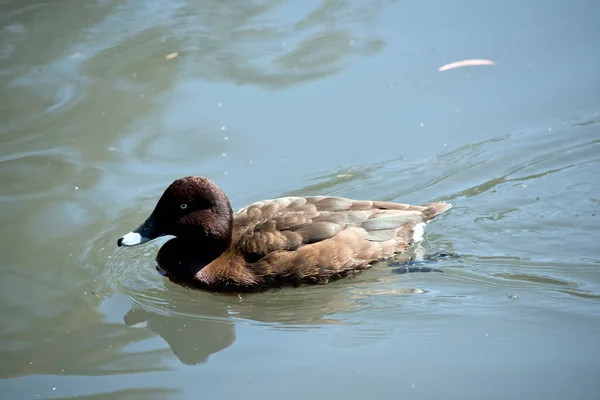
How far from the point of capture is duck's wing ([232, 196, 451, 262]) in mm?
6840

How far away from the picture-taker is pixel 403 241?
23.9 ft

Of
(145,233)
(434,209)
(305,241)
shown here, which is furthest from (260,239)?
(434,209)

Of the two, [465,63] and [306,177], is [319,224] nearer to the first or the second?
[306,177]

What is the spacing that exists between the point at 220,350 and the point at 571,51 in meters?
6.29

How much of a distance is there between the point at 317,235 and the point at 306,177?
1596 mm

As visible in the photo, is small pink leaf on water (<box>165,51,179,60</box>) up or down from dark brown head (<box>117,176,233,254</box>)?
A: up

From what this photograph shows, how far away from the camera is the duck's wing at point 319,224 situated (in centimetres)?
684

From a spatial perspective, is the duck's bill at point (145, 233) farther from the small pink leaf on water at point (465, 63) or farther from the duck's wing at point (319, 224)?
the small pink leaf on water at point (465, 63)

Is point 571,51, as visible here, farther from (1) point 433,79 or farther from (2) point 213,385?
(2) point 213,385

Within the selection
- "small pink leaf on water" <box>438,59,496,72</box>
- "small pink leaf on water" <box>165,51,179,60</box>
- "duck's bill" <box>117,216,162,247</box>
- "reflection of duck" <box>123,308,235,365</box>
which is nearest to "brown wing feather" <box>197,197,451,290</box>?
"reflection of duck" <box>123,308,235,365</box>

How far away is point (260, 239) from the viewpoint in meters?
6.85

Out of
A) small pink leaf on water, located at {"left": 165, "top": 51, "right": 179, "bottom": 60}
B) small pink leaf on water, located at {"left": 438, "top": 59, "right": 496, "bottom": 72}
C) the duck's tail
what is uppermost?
small pink leaf on water, located at {"left": 165, "top": 51, "right": 179, "bottom": 60}

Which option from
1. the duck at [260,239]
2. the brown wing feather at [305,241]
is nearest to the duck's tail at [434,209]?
the brown wing feather at [305,241]

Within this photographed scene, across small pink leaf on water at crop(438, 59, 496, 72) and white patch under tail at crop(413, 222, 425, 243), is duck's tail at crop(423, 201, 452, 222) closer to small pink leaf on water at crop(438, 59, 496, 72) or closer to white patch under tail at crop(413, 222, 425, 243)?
white patch under tail at crop(413, 222, 425, 243)
